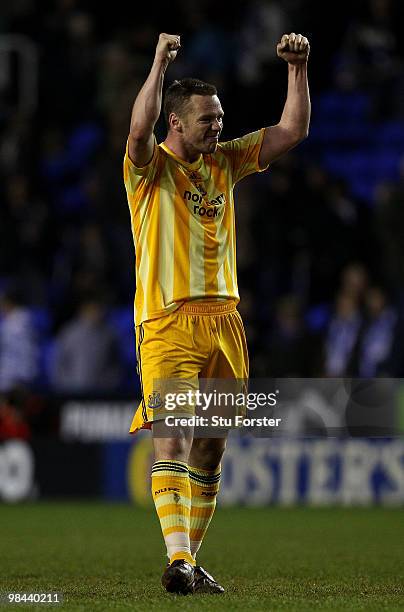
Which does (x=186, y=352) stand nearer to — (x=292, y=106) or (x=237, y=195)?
(x=292, y=106)

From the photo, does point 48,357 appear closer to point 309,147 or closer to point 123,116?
point 123,116

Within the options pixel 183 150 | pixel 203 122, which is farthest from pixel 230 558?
pixel 203 122

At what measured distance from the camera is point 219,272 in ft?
19.5

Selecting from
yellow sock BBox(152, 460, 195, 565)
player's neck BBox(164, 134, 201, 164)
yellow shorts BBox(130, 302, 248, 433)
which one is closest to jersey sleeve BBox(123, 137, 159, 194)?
player's neck BBox(164, 134, 201, 164)

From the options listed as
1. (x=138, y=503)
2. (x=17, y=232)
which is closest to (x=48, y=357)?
(x=17, y=232)

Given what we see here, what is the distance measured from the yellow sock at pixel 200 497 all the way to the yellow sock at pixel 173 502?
1.47 ft

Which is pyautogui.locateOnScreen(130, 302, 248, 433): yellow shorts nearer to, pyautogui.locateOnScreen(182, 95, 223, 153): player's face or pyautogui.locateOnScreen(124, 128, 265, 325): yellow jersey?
pyautogui.locateOnScreen(124, 128, 265, 325): yellow jersey

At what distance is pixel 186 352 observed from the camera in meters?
5.78

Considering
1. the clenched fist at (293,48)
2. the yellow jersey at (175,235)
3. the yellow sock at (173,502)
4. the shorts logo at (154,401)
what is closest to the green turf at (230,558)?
the yellow sock at (173,502)

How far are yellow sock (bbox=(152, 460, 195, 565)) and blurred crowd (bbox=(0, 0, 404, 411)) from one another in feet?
20.7

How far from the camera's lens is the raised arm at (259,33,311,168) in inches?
235

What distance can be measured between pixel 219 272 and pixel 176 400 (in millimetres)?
625

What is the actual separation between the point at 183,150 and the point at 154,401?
1.12 meters

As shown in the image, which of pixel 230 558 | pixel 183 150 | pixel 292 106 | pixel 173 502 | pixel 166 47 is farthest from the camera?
pixel 230 558
